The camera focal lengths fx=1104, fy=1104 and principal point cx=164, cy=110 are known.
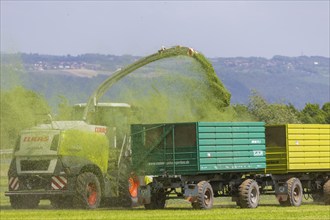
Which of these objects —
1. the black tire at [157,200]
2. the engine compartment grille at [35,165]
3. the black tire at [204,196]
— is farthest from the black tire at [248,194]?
the engine compartment grille at [35,165]

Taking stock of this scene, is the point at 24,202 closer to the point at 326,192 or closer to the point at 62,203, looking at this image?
the point at 62,203

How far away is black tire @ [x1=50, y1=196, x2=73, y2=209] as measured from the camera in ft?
129

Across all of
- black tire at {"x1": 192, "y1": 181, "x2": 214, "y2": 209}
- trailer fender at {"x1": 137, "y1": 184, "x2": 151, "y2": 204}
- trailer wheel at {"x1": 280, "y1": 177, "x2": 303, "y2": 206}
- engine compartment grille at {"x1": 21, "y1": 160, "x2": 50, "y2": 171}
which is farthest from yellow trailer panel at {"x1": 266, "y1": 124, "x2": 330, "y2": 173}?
engine compartment grille at {"x1": 21, "y1": 160, "x2": 50, "y2": 171}

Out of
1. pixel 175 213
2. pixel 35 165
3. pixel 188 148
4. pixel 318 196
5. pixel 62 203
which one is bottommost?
pixel 175 213

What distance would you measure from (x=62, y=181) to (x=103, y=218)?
5.83 meters

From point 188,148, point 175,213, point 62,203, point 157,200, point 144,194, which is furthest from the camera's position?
point 62,203

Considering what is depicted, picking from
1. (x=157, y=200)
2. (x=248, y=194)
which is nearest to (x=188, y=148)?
(x=157, y=200)

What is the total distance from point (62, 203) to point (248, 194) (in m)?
6.78

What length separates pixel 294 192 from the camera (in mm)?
41000

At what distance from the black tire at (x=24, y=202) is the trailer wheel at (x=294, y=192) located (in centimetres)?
908

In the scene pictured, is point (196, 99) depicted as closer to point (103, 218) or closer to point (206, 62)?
point (206, 62)

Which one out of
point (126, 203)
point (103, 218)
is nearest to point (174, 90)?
point (126, 203)

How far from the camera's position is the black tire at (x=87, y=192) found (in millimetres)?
37594

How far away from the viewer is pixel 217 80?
135ft
